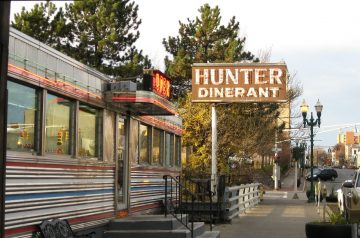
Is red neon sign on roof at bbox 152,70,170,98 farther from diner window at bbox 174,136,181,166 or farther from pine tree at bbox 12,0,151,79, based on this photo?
pine tree at bbox 12,0,151,79

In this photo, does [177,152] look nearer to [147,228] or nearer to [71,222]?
[147,228]

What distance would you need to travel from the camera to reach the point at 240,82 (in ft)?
62.1

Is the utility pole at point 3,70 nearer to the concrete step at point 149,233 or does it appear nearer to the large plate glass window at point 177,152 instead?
the concrete step at point 149,233

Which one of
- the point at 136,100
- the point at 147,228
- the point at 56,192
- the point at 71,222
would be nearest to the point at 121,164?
the point at 147,228

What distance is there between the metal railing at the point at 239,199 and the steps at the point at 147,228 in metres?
6.27

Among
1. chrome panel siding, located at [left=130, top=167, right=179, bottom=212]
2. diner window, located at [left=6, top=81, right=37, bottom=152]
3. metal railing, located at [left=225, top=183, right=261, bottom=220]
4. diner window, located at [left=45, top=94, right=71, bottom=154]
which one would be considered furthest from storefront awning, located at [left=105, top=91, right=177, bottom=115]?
metal railing, located at [left=225, top=183, right=261, bottom=220]

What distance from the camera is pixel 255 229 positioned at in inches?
627

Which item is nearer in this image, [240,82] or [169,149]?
[169,149]

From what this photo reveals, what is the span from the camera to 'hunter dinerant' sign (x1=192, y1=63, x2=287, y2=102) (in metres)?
18.7

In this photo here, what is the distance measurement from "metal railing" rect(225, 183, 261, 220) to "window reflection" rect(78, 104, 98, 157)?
25.3 ft

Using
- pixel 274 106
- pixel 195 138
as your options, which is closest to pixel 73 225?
pixel 195 138

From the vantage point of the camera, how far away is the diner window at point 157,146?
1516cm

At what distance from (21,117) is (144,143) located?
252 inches

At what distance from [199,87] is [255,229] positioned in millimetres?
5434
